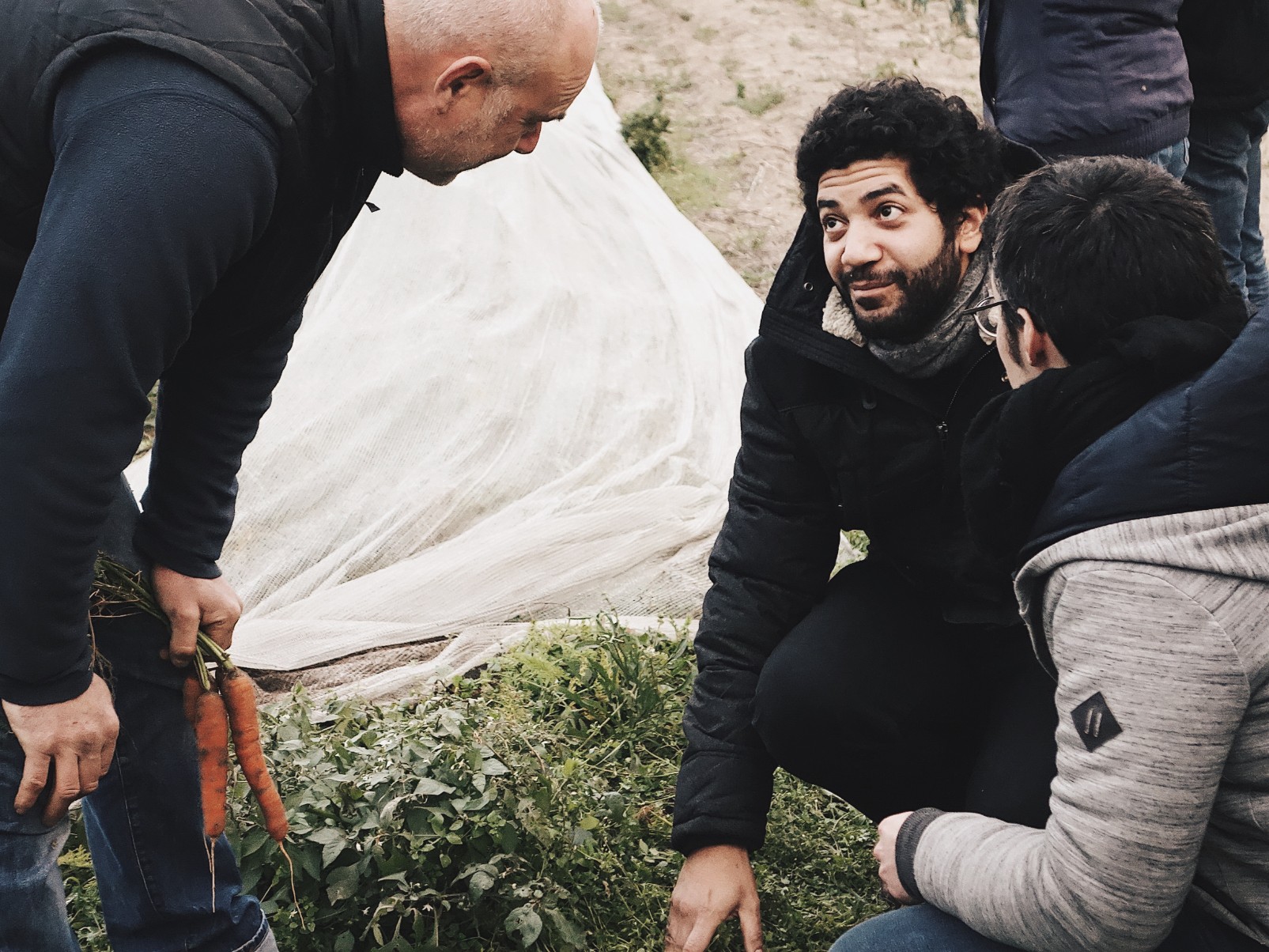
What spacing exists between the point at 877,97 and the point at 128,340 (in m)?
1.39

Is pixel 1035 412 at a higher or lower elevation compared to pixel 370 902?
higher

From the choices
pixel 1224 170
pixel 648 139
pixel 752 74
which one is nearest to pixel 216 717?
pixel 1224 170

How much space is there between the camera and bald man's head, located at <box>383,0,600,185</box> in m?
1.48

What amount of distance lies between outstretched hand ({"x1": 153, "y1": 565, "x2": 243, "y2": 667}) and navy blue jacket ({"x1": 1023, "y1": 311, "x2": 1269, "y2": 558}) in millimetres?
1242

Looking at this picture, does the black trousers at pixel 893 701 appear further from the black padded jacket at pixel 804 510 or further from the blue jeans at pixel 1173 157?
the blue jeans at pixel 1173 157

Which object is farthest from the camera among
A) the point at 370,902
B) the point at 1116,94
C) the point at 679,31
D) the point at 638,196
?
the point at 679,31

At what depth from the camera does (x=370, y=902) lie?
210 cm

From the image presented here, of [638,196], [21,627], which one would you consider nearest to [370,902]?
[21,627]

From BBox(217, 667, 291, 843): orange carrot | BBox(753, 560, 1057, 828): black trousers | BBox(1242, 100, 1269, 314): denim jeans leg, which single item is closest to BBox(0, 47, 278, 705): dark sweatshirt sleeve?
BBox(217, 667, 291, 843): orange carrot

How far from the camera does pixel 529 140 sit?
167cm

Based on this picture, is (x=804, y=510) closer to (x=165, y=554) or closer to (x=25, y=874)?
(x=165, y=554)

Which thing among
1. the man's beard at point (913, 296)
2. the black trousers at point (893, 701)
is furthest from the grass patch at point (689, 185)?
the black trousers at point (893, 701)

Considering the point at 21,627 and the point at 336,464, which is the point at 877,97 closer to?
the point at 21,627

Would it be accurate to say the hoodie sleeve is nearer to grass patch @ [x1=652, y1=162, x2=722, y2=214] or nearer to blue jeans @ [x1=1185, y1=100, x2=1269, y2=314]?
blue jeans @ [x1=1185, y1=100, x2=1269, y2=314]
